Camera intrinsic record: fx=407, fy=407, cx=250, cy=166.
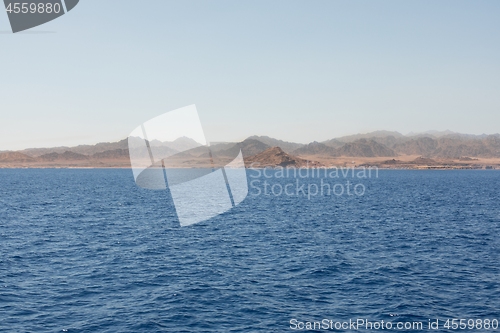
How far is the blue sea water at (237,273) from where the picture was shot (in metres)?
33.7

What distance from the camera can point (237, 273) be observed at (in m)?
45.3

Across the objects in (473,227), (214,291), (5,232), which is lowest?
(473,227)

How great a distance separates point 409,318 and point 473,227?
172 ft

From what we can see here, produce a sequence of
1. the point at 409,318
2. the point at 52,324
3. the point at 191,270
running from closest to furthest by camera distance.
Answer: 1. the point at 52,324
2. the point at 409,318
3. the point at 191,270

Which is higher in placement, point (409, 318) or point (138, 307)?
point (138, 307)

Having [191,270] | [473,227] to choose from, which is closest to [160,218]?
[191,270]

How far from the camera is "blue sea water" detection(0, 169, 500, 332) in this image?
3369 cm

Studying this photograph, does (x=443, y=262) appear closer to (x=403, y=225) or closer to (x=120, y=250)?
(x=403, y=225)

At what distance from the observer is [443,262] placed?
50812mm

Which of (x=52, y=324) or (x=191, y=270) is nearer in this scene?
(x=52, y=324)
